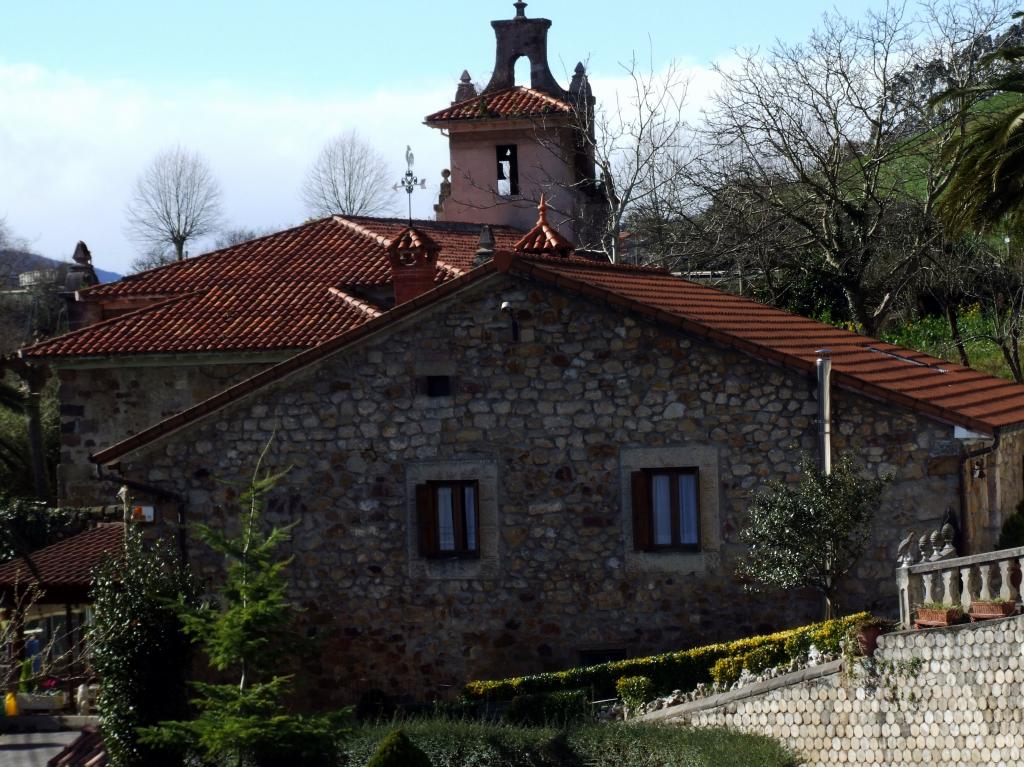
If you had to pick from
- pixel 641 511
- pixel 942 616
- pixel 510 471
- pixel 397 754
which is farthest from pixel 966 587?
pixel 510 471

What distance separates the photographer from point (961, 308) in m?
36.5

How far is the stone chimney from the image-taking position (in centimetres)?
4003

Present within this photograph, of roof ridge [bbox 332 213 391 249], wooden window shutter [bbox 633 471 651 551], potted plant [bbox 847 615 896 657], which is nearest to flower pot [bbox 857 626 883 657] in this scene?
potted plant [bbox 847 615 896 657]

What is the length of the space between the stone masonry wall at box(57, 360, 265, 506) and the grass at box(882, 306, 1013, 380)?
52.5 ft

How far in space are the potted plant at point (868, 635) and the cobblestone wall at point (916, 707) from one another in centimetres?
10

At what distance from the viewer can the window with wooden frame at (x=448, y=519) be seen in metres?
18.1

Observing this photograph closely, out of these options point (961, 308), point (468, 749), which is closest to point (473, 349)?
point (468, 749)

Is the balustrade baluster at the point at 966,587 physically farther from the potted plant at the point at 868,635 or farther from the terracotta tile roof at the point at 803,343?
the terracotta tile roof at the point at 803,343

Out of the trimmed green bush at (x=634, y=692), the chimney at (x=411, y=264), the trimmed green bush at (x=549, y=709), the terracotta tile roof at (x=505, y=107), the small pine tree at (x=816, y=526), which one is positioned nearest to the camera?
the small pine tree at (x=816, y=526)

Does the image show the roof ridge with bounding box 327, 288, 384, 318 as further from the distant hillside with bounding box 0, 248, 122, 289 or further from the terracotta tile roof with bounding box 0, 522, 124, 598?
the distant hillside with bounding box 0, 248, 122, 289

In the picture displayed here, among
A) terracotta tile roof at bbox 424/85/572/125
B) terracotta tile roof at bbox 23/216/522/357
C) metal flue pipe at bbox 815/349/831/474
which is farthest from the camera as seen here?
terracotta tile roof at bbox 424/85/572/125

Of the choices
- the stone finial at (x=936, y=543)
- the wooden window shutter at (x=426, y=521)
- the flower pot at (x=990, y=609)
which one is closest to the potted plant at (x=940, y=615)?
the flower pot at (x=990, y=609)

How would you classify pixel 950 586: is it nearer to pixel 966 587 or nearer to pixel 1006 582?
pixel 966 587

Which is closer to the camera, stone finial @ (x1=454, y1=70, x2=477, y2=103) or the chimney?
the chimney
